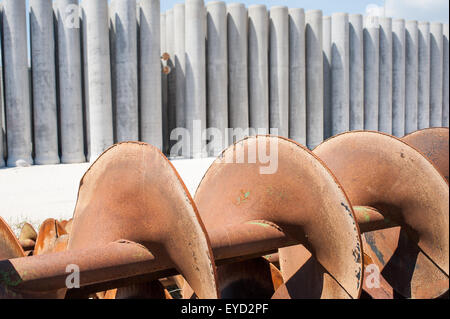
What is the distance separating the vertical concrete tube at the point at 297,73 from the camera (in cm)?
1286

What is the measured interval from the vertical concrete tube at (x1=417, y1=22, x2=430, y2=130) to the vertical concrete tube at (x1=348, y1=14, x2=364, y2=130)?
10.9 feet

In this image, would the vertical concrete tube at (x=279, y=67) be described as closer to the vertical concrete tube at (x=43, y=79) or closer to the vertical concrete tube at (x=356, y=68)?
the vertical concrete tube at (x=356, y=68)

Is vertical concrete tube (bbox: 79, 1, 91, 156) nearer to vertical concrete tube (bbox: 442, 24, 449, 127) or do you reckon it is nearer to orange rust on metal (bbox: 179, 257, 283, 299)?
orange rust on metal (bbox: 179, 257, 283, 299)

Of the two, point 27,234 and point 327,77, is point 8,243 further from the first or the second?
point 327,77

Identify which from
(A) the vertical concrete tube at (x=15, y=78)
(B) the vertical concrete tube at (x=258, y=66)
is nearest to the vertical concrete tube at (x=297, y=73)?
(B) the vertical concrete tube at (x=258, y=66)

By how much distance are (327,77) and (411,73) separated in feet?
12.6

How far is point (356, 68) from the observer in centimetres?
1412

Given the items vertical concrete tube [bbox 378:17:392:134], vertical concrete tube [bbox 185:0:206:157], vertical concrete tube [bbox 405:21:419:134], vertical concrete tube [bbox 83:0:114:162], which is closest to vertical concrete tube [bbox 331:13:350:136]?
vertical concrete tube [bbox 378:17:392:134]

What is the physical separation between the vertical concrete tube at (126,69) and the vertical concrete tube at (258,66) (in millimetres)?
3610

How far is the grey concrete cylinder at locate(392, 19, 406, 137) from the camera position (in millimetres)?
15188
